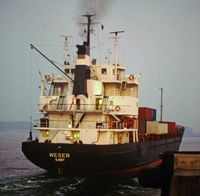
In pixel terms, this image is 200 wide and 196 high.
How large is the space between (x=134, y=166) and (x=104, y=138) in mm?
3354

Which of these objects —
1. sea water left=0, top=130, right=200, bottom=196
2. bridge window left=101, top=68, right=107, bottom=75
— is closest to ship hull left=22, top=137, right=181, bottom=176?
sea water left=0, top=130, right=200, bottom=196

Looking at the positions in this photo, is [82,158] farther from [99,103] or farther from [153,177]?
[153,177]

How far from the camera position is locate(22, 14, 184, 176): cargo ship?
26.3 m

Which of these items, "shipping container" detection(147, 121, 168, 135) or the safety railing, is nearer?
the safety railing

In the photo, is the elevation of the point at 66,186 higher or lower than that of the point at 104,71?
lower

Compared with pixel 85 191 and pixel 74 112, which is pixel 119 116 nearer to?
pixel 74 112

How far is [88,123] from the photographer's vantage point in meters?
29.2

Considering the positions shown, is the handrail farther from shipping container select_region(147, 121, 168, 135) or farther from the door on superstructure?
shipping container select_region(147, 121, 168, 135)

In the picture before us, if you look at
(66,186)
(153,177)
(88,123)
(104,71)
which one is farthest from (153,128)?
(153,177)

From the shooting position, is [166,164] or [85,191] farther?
[85,191]

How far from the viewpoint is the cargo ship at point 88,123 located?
26.3 m

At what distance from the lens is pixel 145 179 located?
29.8 feet

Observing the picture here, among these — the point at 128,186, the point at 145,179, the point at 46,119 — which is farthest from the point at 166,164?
the point at 46,119

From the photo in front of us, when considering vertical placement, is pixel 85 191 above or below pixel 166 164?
below
